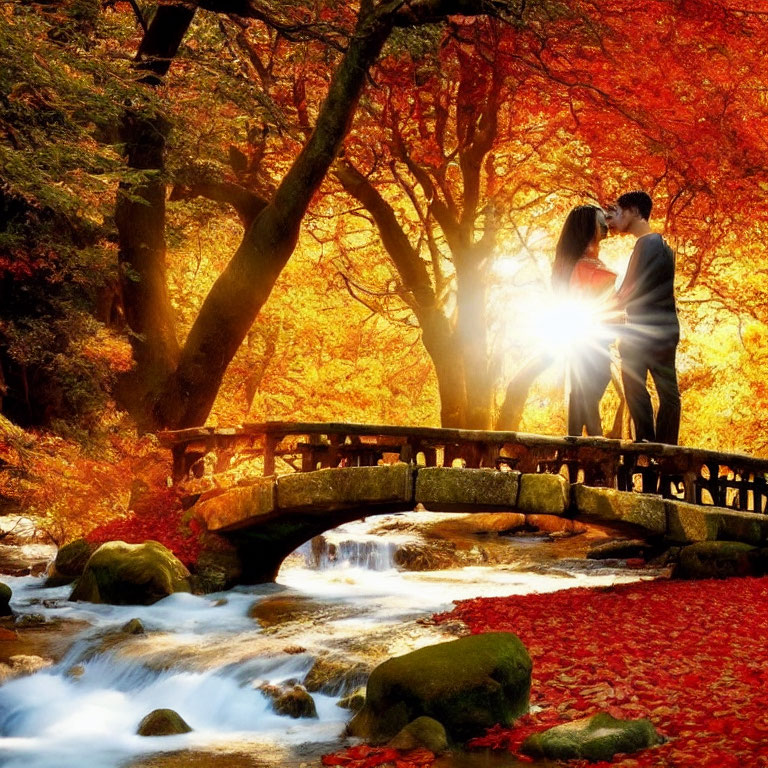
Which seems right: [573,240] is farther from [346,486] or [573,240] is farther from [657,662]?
[346,486]

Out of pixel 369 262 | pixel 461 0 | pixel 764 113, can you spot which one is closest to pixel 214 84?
pixel 461 0

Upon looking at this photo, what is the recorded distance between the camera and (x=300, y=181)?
13.5 metres

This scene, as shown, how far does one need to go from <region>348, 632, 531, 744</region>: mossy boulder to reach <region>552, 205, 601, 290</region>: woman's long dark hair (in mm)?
3728

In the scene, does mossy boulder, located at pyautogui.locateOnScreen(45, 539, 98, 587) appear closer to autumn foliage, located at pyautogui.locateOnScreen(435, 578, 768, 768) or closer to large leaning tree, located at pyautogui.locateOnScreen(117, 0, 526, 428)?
large leaning tree, located at pyautogui.locateOnScreen(117, 0, 526, 428)

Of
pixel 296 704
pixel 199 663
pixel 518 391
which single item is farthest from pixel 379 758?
pixel 518 391

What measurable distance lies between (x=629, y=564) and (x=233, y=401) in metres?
15.2

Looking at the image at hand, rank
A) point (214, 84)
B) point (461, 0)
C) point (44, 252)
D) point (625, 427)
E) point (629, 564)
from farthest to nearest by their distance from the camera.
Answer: point (625, 427), point (629, 564), point (214, 84), point (461, 0), point (44, 252)

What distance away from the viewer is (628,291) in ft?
30.6

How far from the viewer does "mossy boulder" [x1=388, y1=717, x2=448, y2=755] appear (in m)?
6.65

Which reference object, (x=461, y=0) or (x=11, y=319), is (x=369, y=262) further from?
(x=11, y=319)

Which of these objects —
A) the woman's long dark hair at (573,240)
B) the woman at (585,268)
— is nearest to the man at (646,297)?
the woman at (585,268)

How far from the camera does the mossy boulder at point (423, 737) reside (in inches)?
262

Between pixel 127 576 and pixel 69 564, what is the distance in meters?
1.69

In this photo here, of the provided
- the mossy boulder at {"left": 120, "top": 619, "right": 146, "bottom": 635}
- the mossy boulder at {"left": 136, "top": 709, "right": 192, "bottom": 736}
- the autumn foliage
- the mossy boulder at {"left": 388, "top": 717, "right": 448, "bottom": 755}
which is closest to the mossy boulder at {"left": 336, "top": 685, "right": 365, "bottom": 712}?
the mossy boulder at {"left": 388, "top": 717, "right": 448, "bottom": 755}
